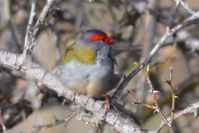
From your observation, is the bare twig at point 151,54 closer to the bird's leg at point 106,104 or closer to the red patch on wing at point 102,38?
the bird's leg at point 106,104

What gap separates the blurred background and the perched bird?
285mm

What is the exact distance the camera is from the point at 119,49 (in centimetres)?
470

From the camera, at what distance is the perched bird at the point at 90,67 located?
12.2 feet

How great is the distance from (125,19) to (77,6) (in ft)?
2.03

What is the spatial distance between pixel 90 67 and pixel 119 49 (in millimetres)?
910

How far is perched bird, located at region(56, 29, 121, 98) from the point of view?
3.72m

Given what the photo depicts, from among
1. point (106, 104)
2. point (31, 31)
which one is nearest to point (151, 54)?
point (106, 104)

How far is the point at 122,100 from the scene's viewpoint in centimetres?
449

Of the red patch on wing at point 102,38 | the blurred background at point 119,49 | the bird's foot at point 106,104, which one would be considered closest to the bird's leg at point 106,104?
the bird's foot at point 106,104

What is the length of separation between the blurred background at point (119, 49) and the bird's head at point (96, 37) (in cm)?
31

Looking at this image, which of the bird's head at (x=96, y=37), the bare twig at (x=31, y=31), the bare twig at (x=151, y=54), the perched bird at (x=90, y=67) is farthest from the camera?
the bird's head at (x=96, y=37)

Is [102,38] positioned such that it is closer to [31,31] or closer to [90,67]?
[90,67]

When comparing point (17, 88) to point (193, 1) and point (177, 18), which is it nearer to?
point (177, 18)

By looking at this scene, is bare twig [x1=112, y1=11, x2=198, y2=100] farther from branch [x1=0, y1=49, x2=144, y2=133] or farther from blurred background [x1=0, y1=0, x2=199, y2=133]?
blurred background [x1=0, y1=0, x2=199, y2=133]
